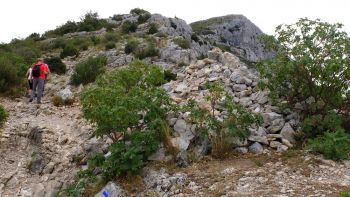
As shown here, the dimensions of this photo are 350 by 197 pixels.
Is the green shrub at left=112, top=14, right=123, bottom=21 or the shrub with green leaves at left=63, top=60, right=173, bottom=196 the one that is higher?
the green shrub at left=112, top=14, right=123, bottom=21

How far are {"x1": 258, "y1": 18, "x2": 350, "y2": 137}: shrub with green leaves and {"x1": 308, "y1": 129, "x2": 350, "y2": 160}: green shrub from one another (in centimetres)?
54

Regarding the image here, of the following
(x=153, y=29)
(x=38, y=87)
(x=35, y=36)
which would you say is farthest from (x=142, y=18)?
(x=38, y=87)

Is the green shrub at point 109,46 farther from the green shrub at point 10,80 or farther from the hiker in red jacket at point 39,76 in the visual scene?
the hiker in red jacket at point 39,76

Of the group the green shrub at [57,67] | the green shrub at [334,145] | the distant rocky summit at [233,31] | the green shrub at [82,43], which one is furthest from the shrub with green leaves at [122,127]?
the distant rocky summit at [233,31]

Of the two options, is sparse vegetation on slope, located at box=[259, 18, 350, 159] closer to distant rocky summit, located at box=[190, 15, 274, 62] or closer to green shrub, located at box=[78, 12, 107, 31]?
green shrub, located at box=[78, 12, 107, 31]

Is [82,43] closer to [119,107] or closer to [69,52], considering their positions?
[69,52]

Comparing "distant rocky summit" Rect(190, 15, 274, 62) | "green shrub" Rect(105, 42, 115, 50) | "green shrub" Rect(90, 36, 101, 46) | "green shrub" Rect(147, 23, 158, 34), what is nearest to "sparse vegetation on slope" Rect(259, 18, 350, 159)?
"green shrub" Rect(105, 42, 115, 50)

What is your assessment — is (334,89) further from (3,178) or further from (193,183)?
(3,178)

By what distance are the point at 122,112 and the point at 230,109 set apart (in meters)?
2.15

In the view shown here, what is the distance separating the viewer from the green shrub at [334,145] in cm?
748

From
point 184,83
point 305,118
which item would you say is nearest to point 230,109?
point 305,118

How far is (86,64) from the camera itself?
17.0 meters

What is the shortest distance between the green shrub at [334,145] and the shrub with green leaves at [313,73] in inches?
21.3

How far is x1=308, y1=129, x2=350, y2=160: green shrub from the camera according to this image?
748 cm
